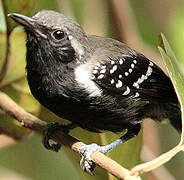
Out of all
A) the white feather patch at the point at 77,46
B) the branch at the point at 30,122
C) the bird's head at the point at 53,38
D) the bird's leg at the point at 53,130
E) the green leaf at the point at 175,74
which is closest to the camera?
the green leaf at the point at 175,74

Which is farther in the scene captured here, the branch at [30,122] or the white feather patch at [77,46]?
the white feather patch at [77,46]

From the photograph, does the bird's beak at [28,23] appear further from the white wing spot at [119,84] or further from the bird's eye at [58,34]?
the white wing spot at [119,84]

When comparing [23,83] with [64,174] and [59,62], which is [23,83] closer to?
[59,62]

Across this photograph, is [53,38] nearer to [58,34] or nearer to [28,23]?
[58,34]

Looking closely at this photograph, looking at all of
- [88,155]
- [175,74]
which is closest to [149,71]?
[88,155]

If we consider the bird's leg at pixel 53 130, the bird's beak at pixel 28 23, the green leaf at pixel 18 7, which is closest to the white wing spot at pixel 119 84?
the bird's leg at pixel 53 130

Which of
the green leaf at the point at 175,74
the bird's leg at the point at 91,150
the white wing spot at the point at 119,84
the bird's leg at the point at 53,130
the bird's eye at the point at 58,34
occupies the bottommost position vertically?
the bird's leg at the point at 53,130

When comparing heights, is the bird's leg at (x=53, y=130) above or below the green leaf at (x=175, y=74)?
below

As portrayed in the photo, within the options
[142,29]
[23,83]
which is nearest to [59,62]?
[23,83]

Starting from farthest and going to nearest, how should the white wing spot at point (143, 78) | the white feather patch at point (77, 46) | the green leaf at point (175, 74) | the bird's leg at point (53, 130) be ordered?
the white wing spot at point (143, 78) < the bird's leg at point (53, 130) < the white feather patch at point (77, 46) < the green leaf at point (175, 74)
